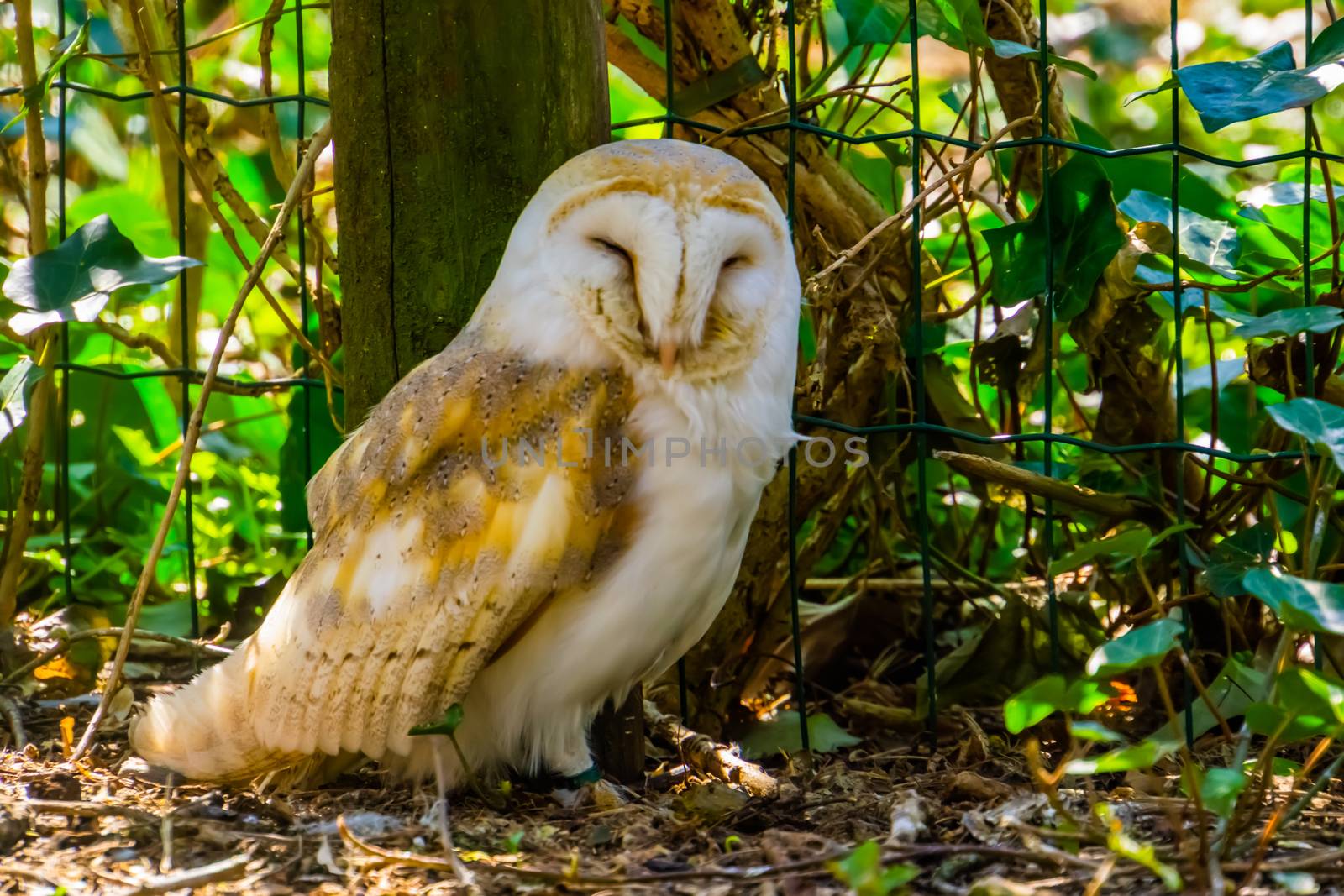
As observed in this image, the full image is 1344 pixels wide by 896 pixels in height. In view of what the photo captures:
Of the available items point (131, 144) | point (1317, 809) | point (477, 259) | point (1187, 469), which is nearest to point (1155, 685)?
point (1187, 469)

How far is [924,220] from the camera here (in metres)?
2.97

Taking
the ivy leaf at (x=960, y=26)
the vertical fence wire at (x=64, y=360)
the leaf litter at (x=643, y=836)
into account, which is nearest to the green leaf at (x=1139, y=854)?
the leaf litter at (x=643, y=836)

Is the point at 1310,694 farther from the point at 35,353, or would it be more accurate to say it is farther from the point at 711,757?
the point at 35,353

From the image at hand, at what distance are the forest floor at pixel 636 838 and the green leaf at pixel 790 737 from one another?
235 mm

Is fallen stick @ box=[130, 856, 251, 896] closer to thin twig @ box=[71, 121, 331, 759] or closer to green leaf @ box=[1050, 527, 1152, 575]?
thin twig @ box=[71, 121, 331, 759]

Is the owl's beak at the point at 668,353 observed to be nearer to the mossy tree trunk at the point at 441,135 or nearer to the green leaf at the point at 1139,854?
the mossy tree trunk at the point at 441,135

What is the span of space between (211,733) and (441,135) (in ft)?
3.69

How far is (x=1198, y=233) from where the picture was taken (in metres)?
2.80

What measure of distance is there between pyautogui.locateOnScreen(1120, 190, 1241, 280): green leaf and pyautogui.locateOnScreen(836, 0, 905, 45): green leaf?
591mm

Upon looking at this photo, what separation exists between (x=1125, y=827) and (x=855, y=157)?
188 centimetres

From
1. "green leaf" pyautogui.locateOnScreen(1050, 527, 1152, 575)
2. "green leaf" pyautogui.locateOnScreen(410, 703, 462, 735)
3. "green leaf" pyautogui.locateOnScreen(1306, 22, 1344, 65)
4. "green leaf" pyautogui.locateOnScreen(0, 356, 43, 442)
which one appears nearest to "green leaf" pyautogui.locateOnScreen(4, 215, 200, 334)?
"green leaf" pyautogui.locateOnScreen(0, 356, 43, 442)

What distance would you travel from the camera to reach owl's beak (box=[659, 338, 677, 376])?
206cm

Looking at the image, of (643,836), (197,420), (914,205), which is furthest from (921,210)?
(197,420)

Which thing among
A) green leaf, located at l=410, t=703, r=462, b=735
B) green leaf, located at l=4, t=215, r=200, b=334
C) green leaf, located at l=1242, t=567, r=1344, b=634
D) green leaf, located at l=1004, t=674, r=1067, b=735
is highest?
green leaf, located at l=4, t=215, r=200, b=334
